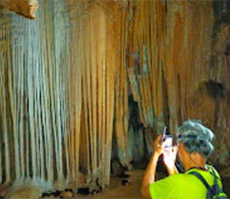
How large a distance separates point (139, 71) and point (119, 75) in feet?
1.09

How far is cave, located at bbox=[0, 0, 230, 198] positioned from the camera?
480cm

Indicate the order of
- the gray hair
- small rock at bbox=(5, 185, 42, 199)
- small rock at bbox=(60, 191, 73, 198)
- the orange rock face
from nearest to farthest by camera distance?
the gray hair → the orange rock face → small rock at bbox=(5, 185, 42, 199) → small rock at bbox=(60, 191, 73, 198)

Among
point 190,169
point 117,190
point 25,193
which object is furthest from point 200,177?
point 117,190

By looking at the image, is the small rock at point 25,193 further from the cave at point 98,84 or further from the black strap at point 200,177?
the black strap at point 200,177

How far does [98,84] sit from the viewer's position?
16.4 ft

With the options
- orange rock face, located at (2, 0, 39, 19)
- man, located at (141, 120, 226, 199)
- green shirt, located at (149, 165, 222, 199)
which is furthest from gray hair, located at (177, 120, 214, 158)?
orange rock face, located at (2, 0, 39, 19)

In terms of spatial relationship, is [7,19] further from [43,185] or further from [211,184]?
[211,184]

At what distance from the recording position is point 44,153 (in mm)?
4969

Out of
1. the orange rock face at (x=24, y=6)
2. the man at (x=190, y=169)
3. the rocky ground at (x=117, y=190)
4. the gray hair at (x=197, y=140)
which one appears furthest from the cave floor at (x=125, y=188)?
the gray hair at (x=197, y=140)

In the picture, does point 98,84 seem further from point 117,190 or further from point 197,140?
point 197,140

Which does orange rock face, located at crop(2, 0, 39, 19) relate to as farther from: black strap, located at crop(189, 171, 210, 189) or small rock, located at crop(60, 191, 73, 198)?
small rock, located at crop(60, 191, 73, 198)

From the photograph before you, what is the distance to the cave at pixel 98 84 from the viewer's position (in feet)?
15.8

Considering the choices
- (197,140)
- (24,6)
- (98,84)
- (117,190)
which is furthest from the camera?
(117,190)

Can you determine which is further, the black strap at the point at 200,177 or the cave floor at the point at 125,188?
the cave floor at the point at 125,188
